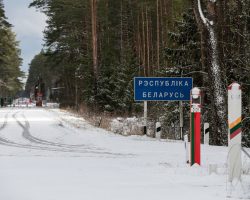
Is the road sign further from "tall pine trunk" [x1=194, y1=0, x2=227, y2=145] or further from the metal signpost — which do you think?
"tall pine trunk" [x1=194, y1=0, x2=227, y2=145]

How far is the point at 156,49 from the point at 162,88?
23.0 metres

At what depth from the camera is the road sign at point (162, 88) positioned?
16.2m

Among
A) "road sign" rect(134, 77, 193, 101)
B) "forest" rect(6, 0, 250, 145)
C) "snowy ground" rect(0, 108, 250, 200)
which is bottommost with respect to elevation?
"snowy ground" rect(0, 108, 250, 200)

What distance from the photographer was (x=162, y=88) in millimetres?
16250

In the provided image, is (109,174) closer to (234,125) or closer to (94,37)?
(234,125)

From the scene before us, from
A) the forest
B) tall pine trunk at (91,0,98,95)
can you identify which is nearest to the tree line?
the forest

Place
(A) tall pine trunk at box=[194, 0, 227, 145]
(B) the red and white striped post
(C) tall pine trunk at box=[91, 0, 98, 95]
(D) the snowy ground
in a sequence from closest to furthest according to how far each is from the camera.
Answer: (D) the snowy ground
(B) the red and white striped post
(A) tall pine trunk at box=[194, 0, 227, 145]
(C) tall pine trunk at box=[91, 0, 98, 95]

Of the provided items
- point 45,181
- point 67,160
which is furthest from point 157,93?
point 45,181

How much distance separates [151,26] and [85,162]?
3572 centimetres

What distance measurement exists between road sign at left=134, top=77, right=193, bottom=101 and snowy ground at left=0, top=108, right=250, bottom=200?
3.97 metres

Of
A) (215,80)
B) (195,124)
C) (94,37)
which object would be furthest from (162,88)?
(94,37)

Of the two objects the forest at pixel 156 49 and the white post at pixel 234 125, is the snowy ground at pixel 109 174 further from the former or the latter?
the forest at pixel 156 49

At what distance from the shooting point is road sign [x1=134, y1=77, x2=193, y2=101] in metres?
16.2

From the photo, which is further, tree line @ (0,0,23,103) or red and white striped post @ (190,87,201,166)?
tree line @ (0,0,23,103)
